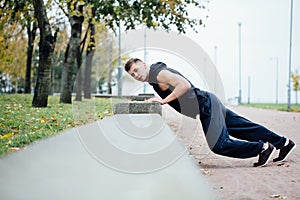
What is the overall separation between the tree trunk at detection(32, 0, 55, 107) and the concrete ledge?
6246 mm

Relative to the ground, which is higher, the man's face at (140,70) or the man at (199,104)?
the man's face at (140,70)

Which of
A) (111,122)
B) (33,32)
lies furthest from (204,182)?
(33,32)

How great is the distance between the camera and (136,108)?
25.3 ft

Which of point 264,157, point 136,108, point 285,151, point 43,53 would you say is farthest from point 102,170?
point 43,53

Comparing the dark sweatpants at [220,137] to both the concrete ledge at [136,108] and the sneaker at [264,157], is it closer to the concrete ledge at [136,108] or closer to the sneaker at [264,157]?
the sneaker at [264,157]

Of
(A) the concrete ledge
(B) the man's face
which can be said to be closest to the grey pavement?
(A) the concrete ledge

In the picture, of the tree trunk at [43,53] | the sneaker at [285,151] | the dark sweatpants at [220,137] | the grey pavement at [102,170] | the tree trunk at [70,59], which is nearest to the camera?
the grey pavement at [102,170]

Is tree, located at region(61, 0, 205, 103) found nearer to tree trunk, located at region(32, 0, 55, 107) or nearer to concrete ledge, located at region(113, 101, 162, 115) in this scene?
tree trunk, located at region(32, 0, 55, 107)

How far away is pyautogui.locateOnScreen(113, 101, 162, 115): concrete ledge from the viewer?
24.3ft

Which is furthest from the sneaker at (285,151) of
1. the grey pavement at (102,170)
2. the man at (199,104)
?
the grey pavement at (102,170)

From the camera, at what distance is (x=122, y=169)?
450cm

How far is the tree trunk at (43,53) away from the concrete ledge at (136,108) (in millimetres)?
6246

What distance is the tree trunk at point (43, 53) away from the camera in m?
13.3

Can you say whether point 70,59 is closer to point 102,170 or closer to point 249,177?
point 102,170
